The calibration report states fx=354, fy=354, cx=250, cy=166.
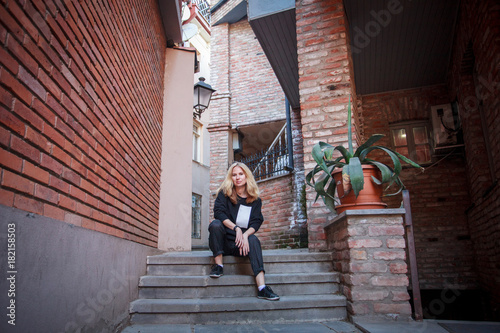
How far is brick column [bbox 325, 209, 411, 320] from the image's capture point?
2.69 meters

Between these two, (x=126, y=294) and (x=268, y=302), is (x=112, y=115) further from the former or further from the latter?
(x=268, y=302)

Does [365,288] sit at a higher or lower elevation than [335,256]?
lower

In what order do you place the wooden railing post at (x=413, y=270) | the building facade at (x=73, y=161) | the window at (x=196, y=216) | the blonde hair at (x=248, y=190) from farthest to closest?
the window at (x=196, y=216) < the blonde hair at (x=248, y=190) < the wooden railing post at (x=413, y=270) < the building facade at (x=73, y=161)

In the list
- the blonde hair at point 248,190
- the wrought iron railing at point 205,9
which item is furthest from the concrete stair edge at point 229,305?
the wrought iron railing at point 205,9

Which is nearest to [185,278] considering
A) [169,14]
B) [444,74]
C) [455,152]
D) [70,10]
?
[70,10]

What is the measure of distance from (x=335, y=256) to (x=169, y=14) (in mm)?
4011

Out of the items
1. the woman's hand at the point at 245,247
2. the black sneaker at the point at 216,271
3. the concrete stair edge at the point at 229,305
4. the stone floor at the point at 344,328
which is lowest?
the stone floor at the point at 344,328

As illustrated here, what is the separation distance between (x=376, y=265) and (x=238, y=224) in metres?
1.33

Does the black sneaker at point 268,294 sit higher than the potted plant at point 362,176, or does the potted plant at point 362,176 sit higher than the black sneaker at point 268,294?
the potted plant at point 362,176

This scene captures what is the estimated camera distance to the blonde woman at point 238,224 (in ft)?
10.2

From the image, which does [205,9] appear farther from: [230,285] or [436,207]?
[230,285]

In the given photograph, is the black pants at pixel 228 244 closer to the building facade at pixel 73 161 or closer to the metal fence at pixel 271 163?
the building facade at pixel 73 161

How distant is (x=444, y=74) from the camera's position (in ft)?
20.3

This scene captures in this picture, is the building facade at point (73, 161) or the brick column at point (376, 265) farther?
the brick column at point (376, 265)
